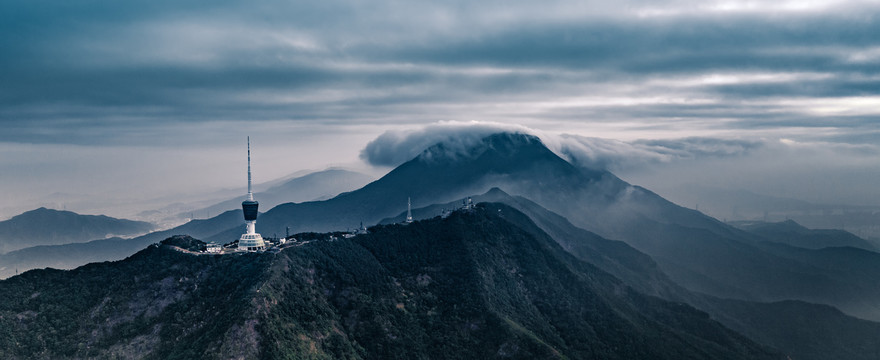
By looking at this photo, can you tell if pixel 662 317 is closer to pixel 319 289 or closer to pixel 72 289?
pixel 319 289

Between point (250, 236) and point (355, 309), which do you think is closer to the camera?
point (355, 309)

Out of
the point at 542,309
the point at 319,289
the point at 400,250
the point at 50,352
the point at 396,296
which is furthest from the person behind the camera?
the point at 400,250

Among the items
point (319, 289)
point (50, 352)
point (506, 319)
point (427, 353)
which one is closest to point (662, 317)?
point (506, 319)

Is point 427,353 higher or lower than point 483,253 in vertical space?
lower

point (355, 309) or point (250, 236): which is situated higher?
point (250, 236)

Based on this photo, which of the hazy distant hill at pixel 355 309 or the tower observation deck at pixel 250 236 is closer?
the hazy distant hill at pixel 355 309

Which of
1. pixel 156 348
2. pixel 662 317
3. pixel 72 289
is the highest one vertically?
pixel 72 289

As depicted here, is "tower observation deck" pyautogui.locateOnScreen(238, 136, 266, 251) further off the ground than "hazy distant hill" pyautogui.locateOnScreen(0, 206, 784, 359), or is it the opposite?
"tower observation deck" pyautogui.locateOnScreen(238, 136, 266, 251)

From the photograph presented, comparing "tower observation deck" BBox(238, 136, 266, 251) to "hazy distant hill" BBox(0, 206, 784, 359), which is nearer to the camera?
"hazy distant hill" BBox(0, 206, 784, 359)
